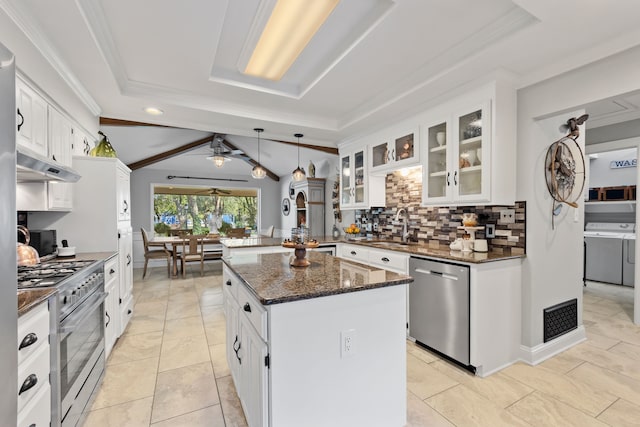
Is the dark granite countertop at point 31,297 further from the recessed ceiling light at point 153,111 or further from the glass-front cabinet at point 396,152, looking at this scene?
the glass-front cabinet at point 396,152

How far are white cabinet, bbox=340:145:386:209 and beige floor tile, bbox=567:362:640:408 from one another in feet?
8.37

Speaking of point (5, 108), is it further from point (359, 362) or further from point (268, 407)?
point (359, 362)

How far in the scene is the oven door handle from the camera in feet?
4.98

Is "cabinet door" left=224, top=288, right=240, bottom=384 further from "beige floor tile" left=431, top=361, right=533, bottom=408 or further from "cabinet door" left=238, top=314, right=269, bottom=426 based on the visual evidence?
"beige floor tile" left=431, top=361, right=533, bottom=408

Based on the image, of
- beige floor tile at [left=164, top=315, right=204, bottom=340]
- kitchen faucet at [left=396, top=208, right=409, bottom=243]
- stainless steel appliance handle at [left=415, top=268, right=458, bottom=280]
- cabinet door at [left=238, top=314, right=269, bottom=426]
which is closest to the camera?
cabinet door at [left=238, top=314, right=269, bottom=426]

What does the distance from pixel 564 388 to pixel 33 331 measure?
313cm

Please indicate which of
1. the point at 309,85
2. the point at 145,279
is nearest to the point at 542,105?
the point at 309,85

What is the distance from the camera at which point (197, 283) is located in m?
5.43

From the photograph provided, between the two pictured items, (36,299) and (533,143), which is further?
(533,143)

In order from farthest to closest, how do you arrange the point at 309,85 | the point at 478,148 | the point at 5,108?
the point at 309,85 < the point at 478,148 < the point at 5,108

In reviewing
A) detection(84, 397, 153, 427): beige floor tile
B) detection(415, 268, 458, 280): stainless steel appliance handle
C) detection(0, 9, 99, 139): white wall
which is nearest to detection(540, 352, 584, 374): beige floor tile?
detection(415, 268, 458, 280): stainless steel appliance handle

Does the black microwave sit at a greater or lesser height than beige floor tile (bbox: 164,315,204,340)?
greater

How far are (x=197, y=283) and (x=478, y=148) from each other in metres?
5.00

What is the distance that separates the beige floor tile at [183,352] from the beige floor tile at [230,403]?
445mm
